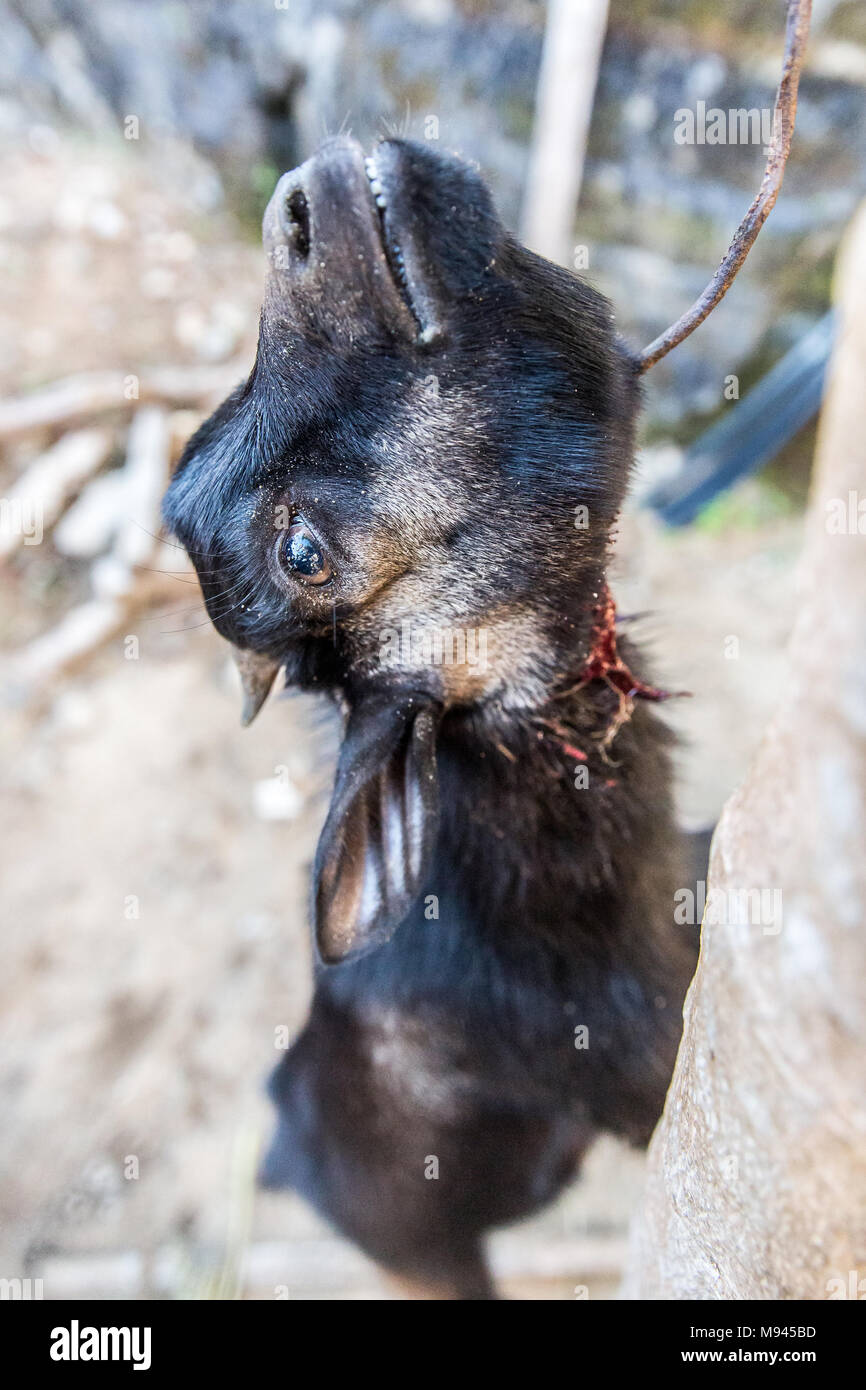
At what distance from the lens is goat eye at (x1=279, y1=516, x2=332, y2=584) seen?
6.66 feet

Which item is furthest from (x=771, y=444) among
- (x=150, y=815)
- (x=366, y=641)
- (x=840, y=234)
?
(x=366, y=641)

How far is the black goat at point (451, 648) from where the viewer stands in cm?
177

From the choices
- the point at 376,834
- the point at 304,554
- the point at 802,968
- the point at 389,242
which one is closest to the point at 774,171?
the point at 389,242

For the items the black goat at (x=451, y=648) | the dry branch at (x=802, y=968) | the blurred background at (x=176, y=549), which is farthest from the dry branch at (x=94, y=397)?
the dry branch at (x=802, y=968)

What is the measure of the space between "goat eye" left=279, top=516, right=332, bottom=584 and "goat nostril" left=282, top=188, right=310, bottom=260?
21.3 inches

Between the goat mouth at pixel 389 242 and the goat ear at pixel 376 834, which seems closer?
the goat mouth at pixel 389 242

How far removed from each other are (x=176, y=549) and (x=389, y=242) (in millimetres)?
2116

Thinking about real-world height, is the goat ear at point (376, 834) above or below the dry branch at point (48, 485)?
below

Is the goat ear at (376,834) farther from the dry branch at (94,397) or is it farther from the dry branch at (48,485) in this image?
the dry branch at (94,397)

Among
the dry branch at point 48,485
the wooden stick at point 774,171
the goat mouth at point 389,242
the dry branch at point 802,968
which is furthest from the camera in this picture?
the dry branch at point 48,485

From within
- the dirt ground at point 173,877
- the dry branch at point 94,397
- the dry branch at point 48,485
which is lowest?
the dirt ground at point 173,877

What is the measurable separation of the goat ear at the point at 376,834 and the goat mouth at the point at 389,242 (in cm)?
87

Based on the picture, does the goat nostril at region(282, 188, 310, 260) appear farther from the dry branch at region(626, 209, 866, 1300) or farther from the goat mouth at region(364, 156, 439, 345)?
the dry branch at region(626, 209, 866, 1300)

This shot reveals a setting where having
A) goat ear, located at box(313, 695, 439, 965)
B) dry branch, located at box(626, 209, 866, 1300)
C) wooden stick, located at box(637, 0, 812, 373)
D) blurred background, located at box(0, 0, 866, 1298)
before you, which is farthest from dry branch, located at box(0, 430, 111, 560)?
dry branch, located at box(626, 209, 866, 1300)
